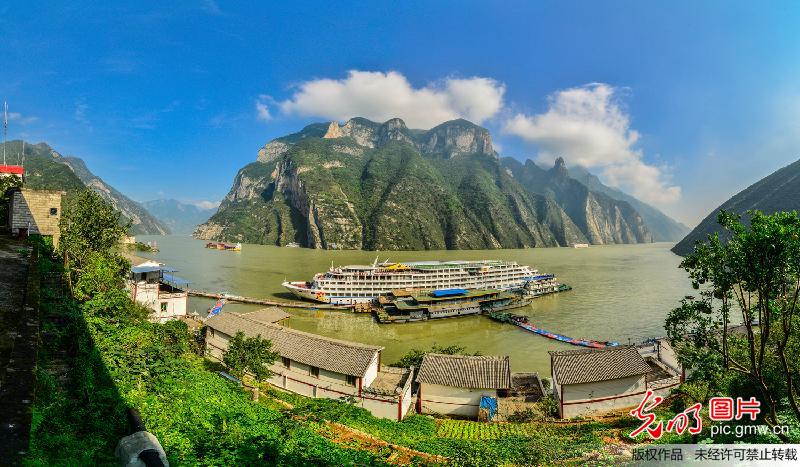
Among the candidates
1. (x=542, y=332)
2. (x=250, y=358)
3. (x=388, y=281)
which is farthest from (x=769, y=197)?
(x=250, y=358)

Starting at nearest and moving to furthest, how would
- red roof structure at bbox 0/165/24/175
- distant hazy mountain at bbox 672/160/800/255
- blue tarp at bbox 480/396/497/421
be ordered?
1. blue tarp at bbox 480/396/497/421
2. red roof structure at bbox 0/165/24/175
3. distant hazy mountain at bbox 672/160/800/255

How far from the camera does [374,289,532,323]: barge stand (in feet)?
138

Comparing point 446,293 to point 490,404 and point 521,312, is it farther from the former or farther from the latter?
point 490,404

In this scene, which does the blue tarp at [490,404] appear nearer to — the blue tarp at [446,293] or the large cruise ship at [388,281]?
the blue tarp at [446,293]

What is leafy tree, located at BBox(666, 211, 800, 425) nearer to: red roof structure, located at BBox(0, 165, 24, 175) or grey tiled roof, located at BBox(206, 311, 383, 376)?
grey tiled roof, located at BBox(206, 311, 383, 376)

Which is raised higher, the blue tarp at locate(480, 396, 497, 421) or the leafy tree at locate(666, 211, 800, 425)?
the leafy tree at locate(666, 211, 800, 425)

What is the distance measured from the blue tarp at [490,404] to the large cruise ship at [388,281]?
31738mm

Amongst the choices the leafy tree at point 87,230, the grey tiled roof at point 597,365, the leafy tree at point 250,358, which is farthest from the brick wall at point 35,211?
the grey tiled roof at point 597,365

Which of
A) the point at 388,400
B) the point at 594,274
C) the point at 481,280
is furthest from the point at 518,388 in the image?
the point at 594,274

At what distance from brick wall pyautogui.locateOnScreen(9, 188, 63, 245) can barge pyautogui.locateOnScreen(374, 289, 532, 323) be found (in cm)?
2980

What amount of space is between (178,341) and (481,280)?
143ft

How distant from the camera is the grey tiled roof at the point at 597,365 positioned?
704 inches

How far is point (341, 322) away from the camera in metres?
41.1

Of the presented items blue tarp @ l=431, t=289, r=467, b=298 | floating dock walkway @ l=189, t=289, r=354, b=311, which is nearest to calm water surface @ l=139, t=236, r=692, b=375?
floating dock walkway @ l=189, t=289, r=354, b=311
